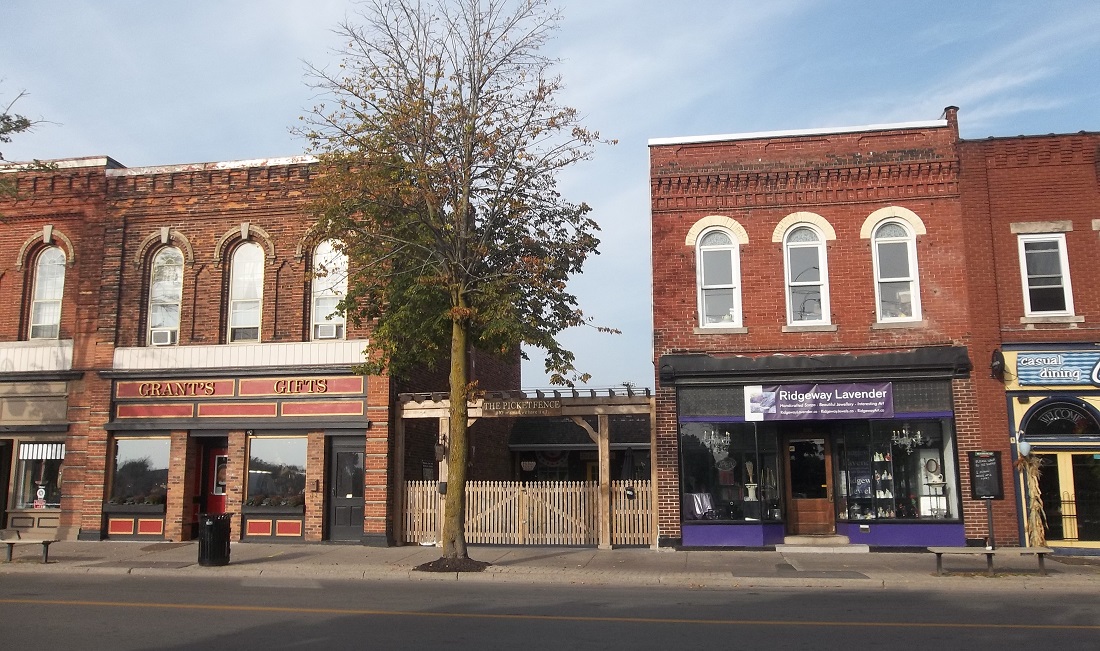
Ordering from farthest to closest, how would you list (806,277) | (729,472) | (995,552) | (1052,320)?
1. (806,277)
2. (729,472)
3. (1052,320)
4. (995,552)

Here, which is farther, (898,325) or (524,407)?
(524,407)

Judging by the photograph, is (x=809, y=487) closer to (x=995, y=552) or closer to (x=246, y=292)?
(x=995, y=552)

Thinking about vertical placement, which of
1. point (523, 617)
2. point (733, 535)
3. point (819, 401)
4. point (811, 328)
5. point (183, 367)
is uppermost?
point (811, 328)

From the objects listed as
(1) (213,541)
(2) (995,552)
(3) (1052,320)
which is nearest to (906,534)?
(2) (995,552)

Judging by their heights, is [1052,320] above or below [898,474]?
above

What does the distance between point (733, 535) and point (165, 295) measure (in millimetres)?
14009

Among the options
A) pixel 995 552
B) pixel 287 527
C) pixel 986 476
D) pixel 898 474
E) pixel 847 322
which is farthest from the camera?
pixel 287 527

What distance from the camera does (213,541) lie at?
16.1 meters

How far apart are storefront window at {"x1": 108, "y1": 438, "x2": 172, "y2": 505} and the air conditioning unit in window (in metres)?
2.24

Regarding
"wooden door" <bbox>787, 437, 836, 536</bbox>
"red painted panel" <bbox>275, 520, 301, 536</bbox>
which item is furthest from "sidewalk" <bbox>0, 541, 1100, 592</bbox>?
"wooden door" <bbox>787, 437, 836, 536</bbox>

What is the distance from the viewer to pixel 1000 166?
18281mm

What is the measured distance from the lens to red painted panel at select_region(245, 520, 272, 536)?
19.5 m

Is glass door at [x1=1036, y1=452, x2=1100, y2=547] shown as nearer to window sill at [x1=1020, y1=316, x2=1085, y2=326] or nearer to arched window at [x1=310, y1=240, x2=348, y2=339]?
window sill at [x1=1020, y1=316, x2=1085, y2=326]

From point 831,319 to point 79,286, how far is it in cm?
1722
